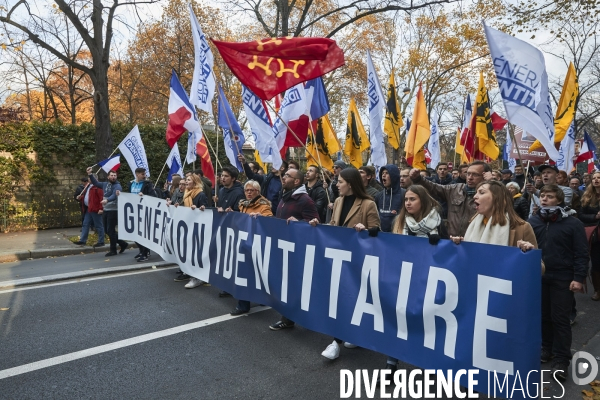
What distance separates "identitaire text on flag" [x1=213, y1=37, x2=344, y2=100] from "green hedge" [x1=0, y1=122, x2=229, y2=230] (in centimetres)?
1057

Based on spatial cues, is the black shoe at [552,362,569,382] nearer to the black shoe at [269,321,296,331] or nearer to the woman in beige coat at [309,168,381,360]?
the woman in beige coat at [309,168,381,360]

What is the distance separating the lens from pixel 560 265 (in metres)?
3.75

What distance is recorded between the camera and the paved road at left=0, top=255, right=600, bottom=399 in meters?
3.43

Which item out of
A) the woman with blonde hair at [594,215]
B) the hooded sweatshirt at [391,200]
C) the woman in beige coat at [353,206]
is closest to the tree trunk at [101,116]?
the hooded sweatshirt at [391,200]

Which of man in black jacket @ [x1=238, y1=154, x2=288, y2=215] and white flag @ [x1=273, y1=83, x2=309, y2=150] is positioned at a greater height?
white flag @ [x1=273, y1=83, x2=309, y2=150]

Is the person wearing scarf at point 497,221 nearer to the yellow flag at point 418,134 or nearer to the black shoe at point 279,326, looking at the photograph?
the black shoe at point 279,326

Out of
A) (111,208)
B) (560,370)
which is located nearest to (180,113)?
(111,208)

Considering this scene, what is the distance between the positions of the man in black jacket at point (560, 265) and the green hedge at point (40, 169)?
44.5ft

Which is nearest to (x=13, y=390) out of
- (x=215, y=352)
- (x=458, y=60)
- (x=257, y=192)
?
(x=215, y=352)

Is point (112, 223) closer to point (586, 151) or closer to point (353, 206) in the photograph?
point (353, 206)

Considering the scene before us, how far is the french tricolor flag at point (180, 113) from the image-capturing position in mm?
8070

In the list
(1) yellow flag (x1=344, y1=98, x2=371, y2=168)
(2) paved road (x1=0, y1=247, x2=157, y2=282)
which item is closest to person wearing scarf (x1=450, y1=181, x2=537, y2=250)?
(1) yellow flag (x1=344, y1=98, x2=371, y2=168)

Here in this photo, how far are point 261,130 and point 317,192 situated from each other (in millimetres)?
1466

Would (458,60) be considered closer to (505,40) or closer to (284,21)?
(284,21)
